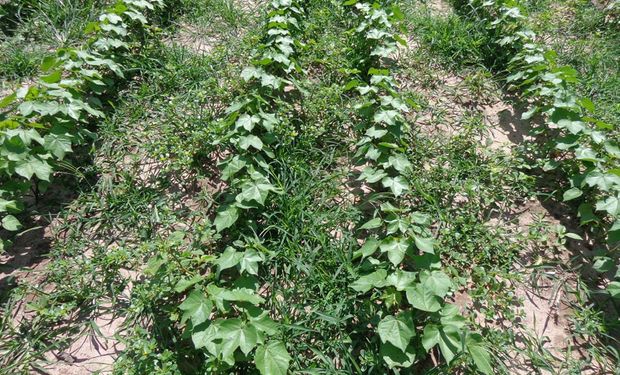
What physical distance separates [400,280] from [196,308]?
1014mm

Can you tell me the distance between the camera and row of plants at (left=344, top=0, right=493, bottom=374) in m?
2.07

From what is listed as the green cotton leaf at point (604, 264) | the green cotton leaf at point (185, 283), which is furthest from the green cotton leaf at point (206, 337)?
the green cotton leaf at point (604, 264)

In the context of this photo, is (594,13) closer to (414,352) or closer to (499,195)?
(499,195)

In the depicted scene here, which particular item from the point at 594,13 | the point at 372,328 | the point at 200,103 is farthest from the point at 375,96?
the point at 594,13

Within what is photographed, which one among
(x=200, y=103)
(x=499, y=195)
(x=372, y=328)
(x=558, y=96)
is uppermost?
(x=558, y=96)

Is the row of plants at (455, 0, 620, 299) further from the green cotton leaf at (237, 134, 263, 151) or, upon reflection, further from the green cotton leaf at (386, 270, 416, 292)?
the green cotton leaf at (237, 134, 263, 151)

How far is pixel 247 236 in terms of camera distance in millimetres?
2627

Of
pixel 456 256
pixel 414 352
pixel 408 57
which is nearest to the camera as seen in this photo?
pixel 414 352

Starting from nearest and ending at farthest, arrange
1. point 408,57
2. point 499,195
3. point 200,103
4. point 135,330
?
point 135,330, point 499,195, point 200,103, point 408,57

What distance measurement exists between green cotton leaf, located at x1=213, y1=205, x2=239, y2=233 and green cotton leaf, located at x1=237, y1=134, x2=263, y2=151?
40 cm

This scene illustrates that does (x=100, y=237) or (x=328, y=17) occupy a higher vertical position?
(x=328, y=17)

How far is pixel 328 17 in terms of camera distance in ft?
13.9

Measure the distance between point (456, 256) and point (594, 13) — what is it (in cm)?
362

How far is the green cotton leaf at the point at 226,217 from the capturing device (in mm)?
2463
